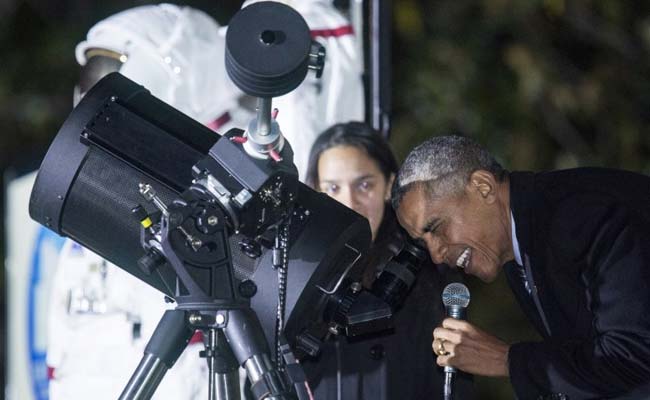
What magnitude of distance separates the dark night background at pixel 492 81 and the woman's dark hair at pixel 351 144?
3956 mm

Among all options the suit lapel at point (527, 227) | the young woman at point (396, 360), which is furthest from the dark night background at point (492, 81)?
the suit lapel at point (527, 227)

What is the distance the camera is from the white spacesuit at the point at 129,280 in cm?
455

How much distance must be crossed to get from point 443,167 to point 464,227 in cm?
18

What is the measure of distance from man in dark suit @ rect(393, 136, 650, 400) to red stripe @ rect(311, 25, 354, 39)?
3.43ft

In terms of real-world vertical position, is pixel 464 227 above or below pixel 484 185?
below

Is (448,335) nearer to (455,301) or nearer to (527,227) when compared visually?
(455,301)

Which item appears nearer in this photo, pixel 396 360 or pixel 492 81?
pixel 396 360

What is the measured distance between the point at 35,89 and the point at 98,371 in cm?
477

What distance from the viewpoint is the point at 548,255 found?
3.53 meters

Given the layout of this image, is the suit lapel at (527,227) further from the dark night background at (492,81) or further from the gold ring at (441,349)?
the dark night background at (492,81)

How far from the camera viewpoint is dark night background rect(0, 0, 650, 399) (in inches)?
345

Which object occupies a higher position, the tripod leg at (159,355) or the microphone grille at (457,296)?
the microphone grille at (457,296)

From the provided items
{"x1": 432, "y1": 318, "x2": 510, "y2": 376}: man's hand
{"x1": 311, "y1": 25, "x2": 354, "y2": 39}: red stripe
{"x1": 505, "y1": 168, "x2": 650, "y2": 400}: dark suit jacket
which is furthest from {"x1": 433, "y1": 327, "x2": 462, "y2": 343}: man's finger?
{"x1": 311, "y1": 25, "x2": 354, "y2": 39}: red stripe

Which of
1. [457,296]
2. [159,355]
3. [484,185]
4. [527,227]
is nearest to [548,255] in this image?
[527,227]
